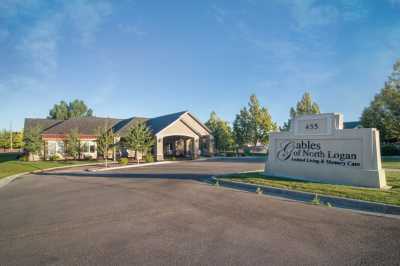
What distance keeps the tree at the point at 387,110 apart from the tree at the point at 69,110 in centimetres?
9324

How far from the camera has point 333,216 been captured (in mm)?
7566

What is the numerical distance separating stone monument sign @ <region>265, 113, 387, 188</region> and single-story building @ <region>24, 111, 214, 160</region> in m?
19.2

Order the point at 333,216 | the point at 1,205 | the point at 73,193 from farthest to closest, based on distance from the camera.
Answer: the point at 73,193 < the point at 1,205 < the point at 333,216

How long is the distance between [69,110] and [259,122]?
3214 inches

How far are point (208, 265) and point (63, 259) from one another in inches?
113

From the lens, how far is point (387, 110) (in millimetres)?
36156

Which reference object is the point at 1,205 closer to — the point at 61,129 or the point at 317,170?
the point at 317,170

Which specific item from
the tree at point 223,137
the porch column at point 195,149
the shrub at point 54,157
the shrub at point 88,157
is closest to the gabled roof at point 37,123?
the shrub at point 54,157

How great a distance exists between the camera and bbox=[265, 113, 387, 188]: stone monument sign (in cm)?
1168

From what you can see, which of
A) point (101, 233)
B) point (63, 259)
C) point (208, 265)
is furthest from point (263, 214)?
point (63, 259)

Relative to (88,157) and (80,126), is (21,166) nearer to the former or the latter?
(88,157)

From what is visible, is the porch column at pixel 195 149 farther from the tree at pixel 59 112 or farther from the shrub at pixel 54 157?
the tree at pixel 59 112

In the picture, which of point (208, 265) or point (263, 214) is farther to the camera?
point (263, 214)

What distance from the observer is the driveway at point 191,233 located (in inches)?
195
